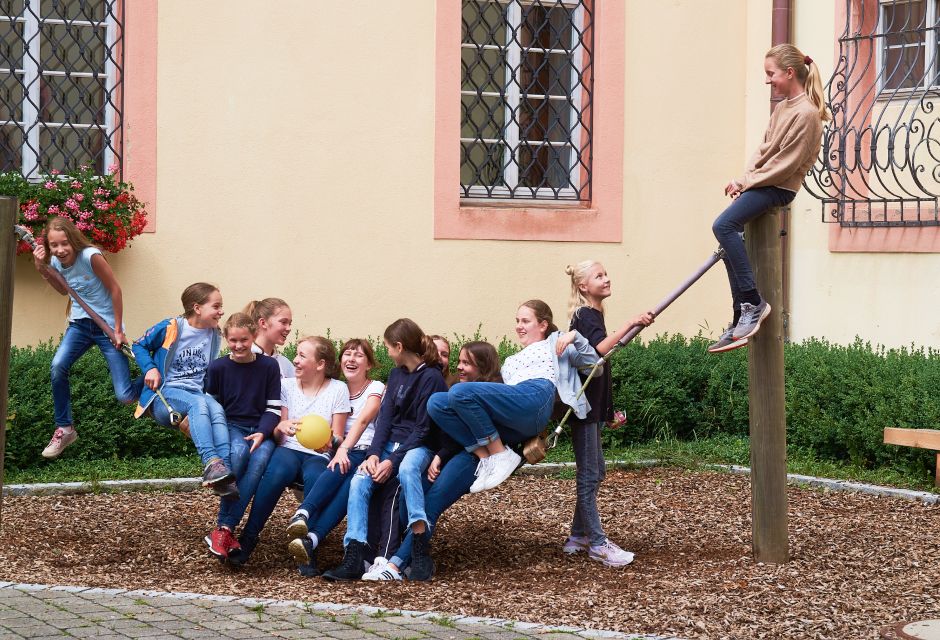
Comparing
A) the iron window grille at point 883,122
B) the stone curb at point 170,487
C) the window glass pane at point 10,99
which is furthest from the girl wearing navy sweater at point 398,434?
the iron window grille at point 883,122

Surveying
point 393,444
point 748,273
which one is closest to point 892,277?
point 748,273

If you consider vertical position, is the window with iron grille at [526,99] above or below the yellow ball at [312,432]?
above

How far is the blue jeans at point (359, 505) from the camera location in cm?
643

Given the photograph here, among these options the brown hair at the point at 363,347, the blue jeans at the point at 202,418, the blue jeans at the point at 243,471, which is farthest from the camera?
the brown hair at the point at 363,347

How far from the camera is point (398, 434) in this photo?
262 inches

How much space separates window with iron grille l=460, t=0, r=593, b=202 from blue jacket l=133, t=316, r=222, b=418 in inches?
181

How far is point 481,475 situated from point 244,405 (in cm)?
126

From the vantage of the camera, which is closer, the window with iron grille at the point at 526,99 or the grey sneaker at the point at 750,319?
the grey sneaker at the point at 750,319

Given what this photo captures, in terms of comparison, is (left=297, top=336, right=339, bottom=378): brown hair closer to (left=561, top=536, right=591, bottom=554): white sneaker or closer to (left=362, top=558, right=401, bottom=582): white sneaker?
(left=362, top=558, right=401, bottom=582): white sneaker

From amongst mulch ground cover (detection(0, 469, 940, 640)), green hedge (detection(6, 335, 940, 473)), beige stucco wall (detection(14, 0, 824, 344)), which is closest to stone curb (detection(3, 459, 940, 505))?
mulch ground cover (detection(0, 469, 940, 640))

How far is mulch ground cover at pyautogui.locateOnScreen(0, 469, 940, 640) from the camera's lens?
562cm

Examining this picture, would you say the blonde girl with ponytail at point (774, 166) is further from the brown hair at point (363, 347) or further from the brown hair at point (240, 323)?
the brown hair at point (240, 323)

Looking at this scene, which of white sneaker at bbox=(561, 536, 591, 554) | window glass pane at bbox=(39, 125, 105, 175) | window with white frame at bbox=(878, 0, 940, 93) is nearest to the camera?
white sneaker at bbox=(561, 536, 591, 554)

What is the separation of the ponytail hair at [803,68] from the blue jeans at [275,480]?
114 inches
